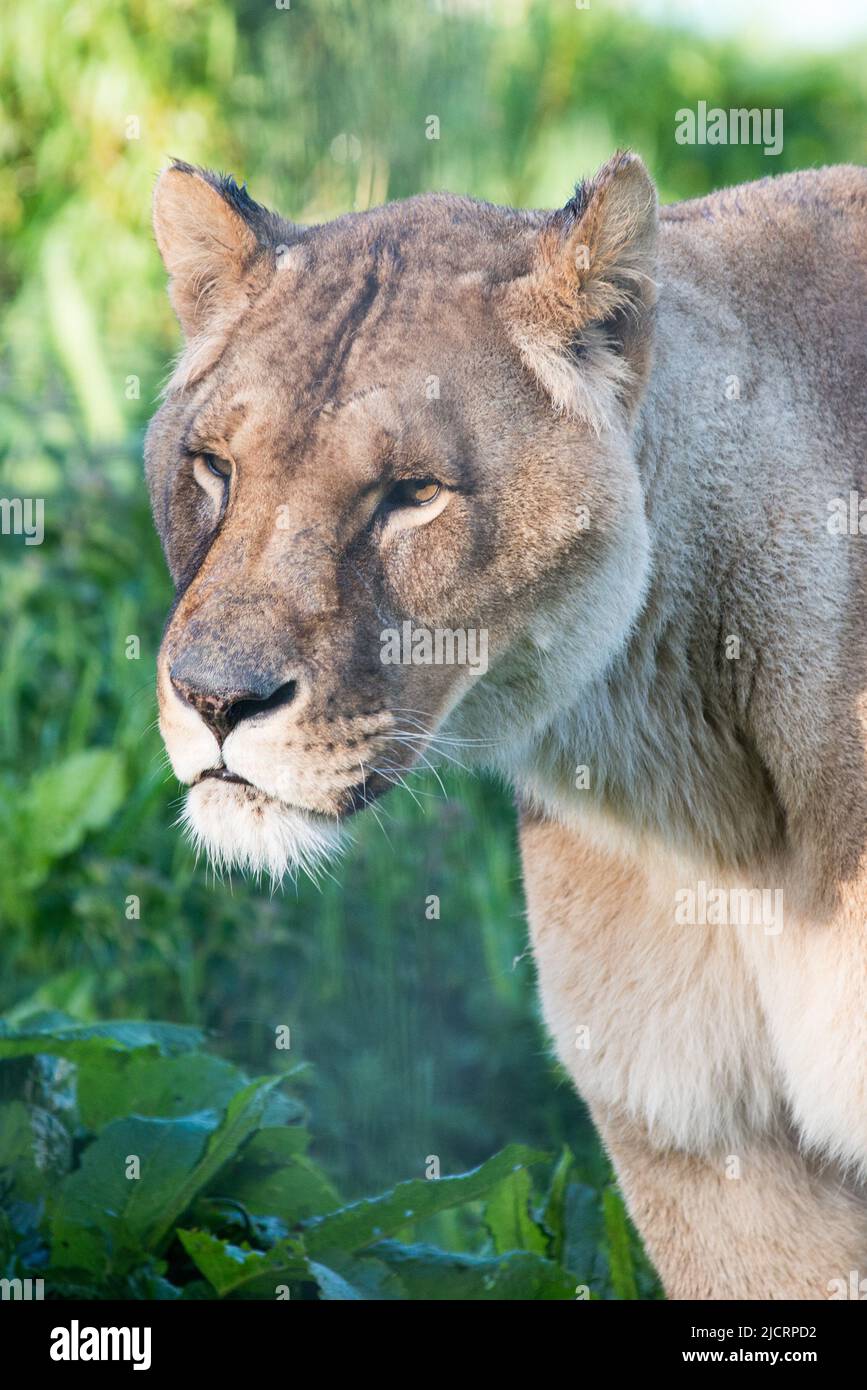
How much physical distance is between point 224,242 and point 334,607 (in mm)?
797

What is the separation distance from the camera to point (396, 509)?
8.51 feet

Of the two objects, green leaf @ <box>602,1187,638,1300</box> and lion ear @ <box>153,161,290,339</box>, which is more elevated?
lion ear @ <box>153,161,290,339</box>

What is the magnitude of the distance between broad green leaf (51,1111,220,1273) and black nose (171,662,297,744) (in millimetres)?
1148

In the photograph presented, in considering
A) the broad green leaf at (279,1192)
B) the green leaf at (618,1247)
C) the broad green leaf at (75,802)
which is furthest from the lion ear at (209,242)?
the broad green leaf at (75,802)

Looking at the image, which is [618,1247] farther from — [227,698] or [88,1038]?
[227,698]

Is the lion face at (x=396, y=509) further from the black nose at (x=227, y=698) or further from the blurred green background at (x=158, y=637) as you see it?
the blurred green background at (x=158, y=637)

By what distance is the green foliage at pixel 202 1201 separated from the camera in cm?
316

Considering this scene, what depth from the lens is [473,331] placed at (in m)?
2.71

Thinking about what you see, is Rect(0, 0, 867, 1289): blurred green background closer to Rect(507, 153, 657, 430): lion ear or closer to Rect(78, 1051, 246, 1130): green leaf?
Rect(78, 1051, 246, 1130): green leaf

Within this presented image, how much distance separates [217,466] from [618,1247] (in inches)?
75.5

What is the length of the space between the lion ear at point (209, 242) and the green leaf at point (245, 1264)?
1616mm

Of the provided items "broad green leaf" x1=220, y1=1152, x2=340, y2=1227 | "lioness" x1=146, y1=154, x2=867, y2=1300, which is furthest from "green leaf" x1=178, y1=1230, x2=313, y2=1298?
"lioness" x1=146, y1=154, x2=867, y2=1300

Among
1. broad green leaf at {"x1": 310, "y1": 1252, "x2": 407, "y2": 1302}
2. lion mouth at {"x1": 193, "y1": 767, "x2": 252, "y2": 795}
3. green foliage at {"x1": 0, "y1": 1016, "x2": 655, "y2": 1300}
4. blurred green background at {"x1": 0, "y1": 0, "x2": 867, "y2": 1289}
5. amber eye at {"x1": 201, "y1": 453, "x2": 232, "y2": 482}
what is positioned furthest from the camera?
blurred green background at {"x1": 0, "y1": 0, "x2": 867, "y2": 1289}

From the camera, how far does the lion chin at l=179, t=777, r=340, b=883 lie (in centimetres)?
255
